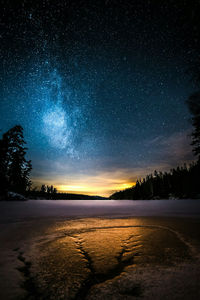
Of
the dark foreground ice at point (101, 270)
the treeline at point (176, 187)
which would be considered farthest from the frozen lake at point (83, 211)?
the treeline at point (176, 187)

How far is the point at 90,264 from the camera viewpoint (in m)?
2.43

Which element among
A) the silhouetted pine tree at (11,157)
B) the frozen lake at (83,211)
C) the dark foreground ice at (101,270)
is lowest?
the frozen lake at (83,211)

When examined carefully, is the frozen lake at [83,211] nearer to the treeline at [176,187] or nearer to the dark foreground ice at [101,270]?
the dark foreground ice at [101,270]

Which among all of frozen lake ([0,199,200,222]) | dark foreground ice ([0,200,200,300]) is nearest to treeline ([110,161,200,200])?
frozen lake ([0,199,200,222])

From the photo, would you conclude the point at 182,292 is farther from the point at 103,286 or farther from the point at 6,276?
the point at 6,276

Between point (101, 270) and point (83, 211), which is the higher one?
point (101, 270)

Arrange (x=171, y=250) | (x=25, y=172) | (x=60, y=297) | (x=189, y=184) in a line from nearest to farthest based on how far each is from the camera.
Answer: (x=60, y=297)
(x=171, y=250)
(x=25, y=172)
(x=189, y=184)

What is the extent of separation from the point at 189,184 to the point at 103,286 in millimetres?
93244

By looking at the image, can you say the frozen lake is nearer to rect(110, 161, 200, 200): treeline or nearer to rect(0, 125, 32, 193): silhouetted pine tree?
rect(0, 125, 32, 193): silhouetted pine tree

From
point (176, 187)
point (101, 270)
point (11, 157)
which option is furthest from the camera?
point (176, 187)

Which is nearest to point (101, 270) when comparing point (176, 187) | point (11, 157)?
point (11, 157)

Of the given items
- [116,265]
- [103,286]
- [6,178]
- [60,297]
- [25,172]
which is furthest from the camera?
[25,172]

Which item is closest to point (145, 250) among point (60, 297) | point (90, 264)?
point (90, 264)

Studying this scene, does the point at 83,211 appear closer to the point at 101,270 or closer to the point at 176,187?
the point at 101,270
